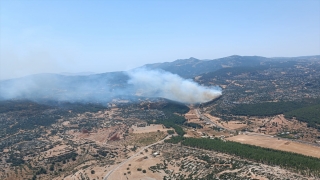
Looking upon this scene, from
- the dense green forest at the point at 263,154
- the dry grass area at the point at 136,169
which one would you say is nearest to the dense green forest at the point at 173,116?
the dense green forest at the point at 263,154

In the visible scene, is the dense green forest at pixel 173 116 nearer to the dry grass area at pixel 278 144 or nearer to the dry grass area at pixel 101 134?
the dry grass area at pixel 101 134

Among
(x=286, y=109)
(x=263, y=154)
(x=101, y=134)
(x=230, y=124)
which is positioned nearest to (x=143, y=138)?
(x=101, y=134)

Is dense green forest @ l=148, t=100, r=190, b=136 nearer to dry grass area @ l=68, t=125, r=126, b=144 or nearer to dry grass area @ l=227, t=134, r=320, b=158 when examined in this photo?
dry grass area @ l=68, t=125, r=126, b=144

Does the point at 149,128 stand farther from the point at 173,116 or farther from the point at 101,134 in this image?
the point at 173,116

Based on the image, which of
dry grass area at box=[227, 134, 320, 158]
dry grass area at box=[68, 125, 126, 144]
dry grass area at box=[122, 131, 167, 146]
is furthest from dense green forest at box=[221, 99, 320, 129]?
dry grass area at box=[68, 125, 126, 144]

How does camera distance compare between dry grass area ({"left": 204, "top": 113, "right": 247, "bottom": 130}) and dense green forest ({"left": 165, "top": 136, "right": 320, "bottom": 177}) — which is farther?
dry grass area ({"left": 204, "top": 113, "right": 247, "bottom": 130})

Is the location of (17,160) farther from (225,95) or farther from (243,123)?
(225,95)
